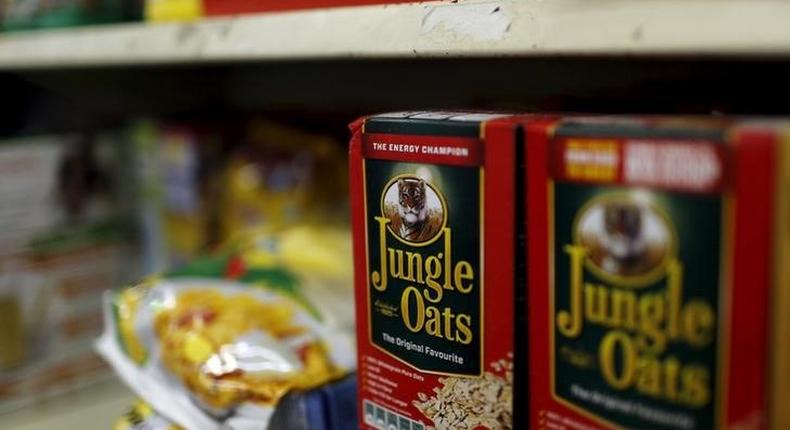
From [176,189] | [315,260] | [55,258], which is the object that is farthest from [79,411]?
[315,260]

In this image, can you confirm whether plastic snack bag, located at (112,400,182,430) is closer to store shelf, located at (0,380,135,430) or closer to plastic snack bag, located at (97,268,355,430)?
plastic snack bag, located at (97,268,355,430)

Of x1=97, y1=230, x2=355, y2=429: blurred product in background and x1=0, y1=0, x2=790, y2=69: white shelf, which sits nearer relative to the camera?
x1=0, y1=0, x2=790, y2=69: white shelf

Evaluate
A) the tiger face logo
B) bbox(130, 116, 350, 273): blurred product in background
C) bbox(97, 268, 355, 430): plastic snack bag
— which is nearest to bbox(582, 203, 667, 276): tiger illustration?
the tiger face logo

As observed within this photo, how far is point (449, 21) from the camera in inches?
22.4

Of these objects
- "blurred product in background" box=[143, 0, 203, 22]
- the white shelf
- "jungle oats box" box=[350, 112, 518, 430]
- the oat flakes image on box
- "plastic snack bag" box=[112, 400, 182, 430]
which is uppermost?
"blurred product in background" box=[143, 0, 203, 22]

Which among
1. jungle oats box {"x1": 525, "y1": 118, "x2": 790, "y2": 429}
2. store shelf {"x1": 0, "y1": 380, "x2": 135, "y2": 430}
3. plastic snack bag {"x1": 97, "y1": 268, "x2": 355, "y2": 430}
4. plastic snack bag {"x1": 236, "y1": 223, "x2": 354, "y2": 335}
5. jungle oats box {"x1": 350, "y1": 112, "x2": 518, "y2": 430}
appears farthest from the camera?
store shelf {"x1": 0, "y1": 380, "x2": 135, "y2": 430}

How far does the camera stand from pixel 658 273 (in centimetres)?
43

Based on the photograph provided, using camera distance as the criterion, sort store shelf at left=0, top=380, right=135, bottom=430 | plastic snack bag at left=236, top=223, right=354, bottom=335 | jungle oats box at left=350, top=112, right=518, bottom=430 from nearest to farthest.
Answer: jungle oats box at left=350, top=112, right=518, bottom=430 → plastic snack bag at left=236, top=223, right=354, bottom=335 → store shelf at left=0, top=380, right=135, bottom=430

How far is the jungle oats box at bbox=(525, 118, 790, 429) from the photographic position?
1.31 feet

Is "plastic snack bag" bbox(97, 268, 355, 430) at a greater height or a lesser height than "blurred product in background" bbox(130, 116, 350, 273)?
lesser

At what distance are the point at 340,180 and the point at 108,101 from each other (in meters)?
0.47

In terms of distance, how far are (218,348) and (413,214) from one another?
0.31m

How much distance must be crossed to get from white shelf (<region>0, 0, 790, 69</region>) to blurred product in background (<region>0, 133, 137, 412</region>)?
0.99 feet

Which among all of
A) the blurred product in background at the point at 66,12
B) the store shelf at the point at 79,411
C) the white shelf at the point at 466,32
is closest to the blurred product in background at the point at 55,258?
the store shelf at the point at 79,411
